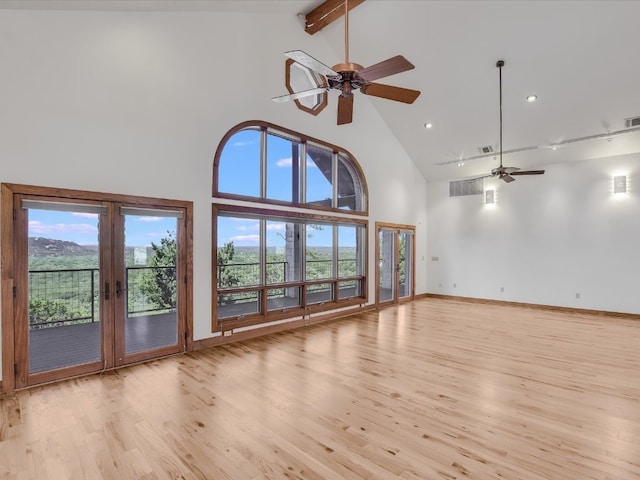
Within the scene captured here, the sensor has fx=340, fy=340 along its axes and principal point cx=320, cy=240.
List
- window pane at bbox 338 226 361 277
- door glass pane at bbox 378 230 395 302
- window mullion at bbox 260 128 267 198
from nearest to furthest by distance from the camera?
window mullion at bbox 260 128 267 198 < window pane at bbox 338 226 361 277 < door glass pane at bbox 378 230 395 302

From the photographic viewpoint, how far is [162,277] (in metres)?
4.60

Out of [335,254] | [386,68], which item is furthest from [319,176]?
[386,68]

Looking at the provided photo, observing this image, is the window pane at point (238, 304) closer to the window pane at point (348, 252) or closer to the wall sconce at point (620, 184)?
the window pane at point (348, 252)

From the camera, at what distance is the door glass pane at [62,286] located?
145 inches

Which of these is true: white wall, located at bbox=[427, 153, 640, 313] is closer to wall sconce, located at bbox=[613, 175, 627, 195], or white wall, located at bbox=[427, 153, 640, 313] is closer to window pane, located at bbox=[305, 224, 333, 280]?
wall sconce, located at bbox=[613, 175, 627, 195]

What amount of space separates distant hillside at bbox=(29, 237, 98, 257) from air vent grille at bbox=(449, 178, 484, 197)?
846cm

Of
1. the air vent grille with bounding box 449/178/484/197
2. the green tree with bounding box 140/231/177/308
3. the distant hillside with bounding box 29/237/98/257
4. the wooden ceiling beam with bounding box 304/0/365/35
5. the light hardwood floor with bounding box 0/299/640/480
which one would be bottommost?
the light hardwood floor with bounding box 0/299/640/480

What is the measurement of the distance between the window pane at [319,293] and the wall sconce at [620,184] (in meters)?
6.39

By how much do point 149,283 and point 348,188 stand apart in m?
4.54

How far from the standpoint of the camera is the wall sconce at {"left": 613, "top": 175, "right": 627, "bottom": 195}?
7141 millimetres

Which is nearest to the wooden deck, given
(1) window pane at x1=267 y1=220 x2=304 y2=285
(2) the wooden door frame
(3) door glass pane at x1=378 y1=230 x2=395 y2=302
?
(1) window pane at x1=267 y1=220 x2=304 y2=285

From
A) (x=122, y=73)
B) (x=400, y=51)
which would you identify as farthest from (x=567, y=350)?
(x=122, y=73)

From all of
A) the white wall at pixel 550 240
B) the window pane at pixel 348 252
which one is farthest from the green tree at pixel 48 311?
the white wall at pixel 550 240

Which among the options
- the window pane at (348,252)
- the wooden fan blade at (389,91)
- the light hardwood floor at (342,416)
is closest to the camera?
the light hardwood floor at (342,416)
